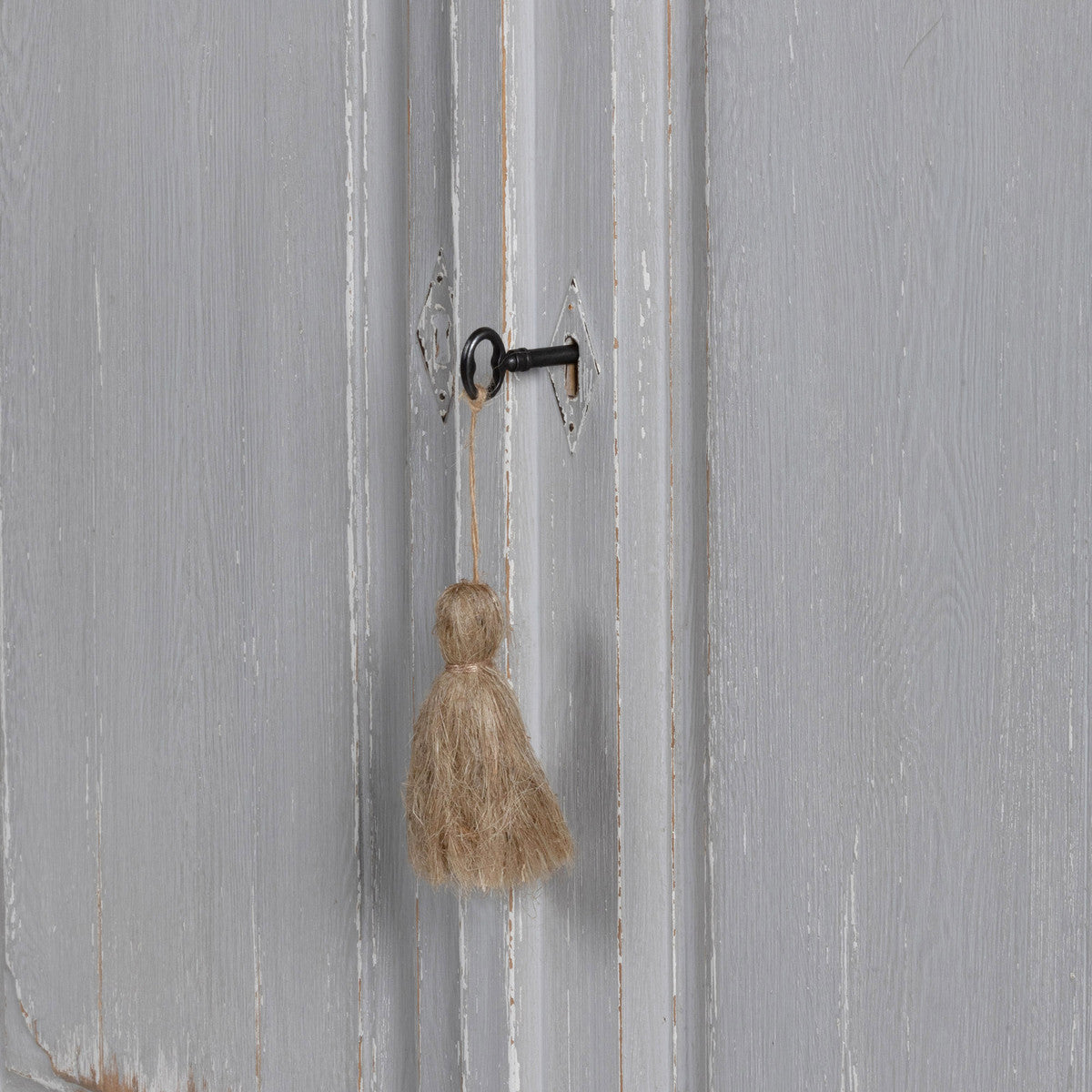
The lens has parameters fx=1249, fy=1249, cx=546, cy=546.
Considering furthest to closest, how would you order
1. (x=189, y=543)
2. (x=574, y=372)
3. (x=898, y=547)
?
(x=189, y=543) < (x=574, y=372) < (x=898, y=547)

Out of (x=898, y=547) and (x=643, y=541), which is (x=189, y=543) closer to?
(x=643, y=541)

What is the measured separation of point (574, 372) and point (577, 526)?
0.07 m

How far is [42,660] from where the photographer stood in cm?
91

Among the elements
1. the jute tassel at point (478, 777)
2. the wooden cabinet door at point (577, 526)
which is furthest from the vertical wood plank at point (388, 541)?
the jute tassel at point (478, 777)

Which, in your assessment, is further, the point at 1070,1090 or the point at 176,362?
the point at 176,362

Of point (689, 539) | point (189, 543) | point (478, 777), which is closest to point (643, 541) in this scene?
point (689, 539)

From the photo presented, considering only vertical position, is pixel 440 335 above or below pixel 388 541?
above

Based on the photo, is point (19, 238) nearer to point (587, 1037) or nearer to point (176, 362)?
point (176, 362)

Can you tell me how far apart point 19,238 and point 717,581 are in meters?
0.65

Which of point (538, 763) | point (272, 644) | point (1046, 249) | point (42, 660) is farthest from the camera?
point (42, 660)

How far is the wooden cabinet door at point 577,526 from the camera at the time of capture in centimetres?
43

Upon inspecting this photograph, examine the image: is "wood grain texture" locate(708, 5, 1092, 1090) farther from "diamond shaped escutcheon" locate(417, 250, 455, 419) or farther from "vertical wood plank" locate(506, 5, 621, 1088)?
"diamond shaped escutcheon" locate(417, 250, 455, 419)

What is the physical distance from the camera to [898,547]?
1.49ft

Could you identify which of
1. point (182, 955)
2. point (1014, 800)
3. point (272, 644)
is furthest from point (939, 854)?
point (182, 955)
